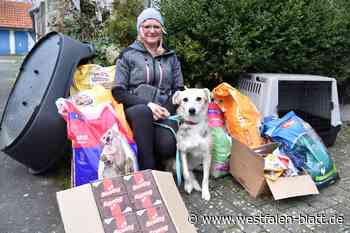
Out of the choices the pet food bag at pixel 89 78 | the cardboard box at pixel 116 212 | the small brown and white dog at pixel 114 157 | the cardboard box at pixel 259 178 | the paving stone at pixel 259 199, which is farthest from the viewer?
the pet food bag at pixel 89 78

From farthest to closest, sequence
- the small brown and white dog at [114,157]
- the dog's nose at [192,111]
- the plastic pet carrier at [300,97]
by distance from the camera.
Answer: the plastic pet carrier at [300,97], the dog's nose at [192,111], the small brown and white dog at [114,157]

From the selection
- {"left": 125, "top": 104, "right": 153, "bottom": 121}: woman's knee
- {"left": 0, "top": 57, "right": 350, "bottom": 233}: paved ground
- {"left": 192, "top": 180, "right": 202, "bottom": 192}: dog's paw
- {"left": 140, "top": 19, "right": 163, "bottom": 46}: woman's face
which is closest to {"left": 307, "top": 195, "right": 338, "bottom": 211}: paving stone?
{"left": 0, "top": 57, "right": 350, "bottom": 233}: paved ground

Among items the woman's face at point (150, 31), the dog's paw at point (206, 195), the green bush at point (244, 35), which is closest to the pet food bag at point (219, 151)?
the dog's paw at point (206, 195)

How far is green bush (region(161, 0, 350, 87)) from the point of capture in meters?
3.40

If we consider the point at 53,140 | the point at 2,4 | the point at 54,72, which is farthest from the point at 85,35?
the point at 2,4

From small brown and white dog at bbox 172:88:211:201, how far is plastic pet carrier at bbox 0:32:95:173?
99 cm

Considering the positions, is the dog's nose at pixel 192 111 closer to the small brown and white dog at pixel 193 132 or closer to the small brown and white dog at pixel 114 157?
the small brown and white dog at pixel 193 132

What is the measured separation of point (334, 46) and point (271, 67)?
93 cm

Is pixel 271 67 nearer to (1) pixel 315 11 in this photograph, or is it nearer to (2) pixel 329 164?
(1) pixel 315 11

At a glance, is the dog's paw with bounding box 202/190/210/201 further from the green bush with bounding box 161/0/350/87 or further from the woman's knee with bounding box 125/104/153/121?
the green bush with bounding box 161/0/350/87

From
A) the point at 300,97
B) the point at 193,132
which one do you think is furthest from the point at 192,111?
the point at 300,97

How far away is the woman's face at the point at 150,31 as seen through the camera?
2.86m

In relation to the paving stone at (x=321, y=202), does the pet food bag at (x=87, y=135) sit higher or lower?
higher

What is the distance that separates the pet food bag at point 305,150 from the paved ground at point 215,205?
0.18 metres
